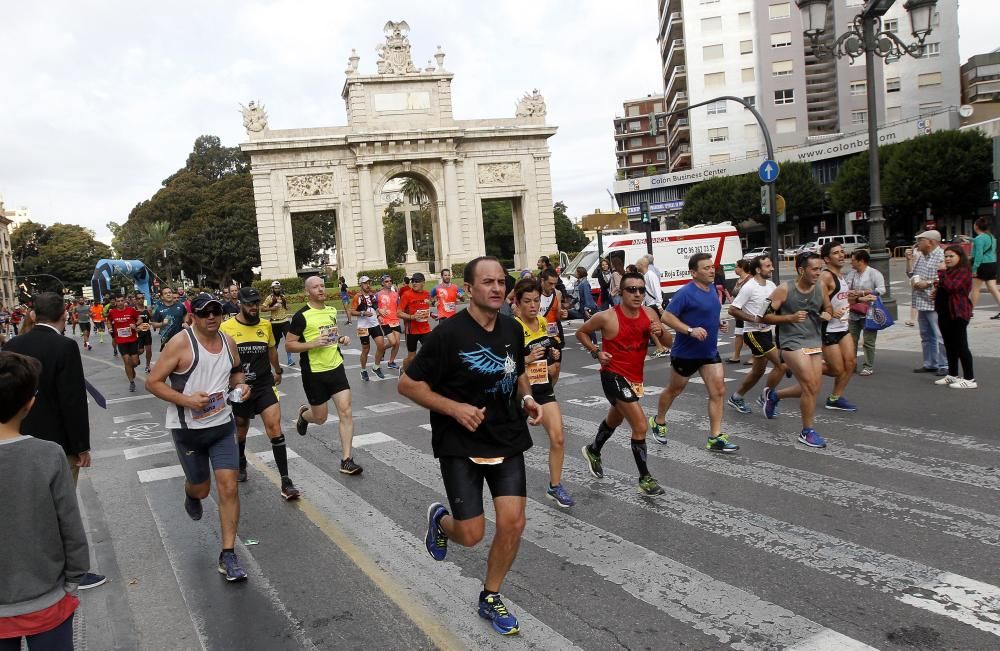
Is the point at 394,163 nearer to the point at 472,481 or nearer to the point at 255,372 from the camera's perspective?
the point at 255,372

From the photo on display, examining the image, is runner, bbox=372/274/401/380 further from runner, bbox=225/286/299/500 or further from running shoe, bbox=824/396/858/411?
running shoe, bbox=824/396/858/411

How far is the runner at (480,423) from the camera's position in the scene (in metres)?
3.82

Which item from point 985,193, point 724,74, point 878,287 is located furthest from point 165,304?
point 724,74

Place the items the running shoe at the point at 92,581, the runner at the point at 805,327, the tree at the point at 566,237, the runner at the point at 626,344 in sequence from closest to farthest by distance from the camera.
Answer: the running shoe at the point at 92,581 → the runner at the point at 626,344 → the runner at the point at 805,327 → the tree at the point at 566,237

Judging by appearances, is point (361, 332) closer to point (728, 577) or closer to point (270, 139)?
point (728, 577)

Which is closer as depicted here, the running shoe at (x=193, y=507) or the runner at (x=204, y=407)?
the runner at (x=204, y=407)

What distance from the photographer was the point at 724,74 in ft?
216

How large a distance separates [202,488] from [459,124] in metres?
42.2

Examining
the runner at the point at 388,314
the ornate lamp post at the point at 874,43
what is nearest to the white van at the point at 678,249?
the ornate lamp post at the point at 874,43

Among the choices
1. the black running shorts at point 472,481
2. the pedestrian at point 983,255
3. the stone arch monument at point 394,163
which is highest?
the stone arch monument at point 394,163

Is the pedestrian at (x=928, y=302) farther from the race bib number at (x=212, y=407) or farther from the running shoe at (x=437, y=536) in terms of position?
the race bib number at (x=212, y=407)

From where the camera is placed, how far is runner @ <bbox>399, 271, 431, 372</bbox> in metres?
12.4

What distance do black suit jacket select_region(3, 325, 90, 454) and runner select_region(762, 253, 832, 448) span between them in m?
5.67

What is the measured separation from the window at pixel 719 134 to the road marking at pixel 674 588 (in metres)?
66.1
